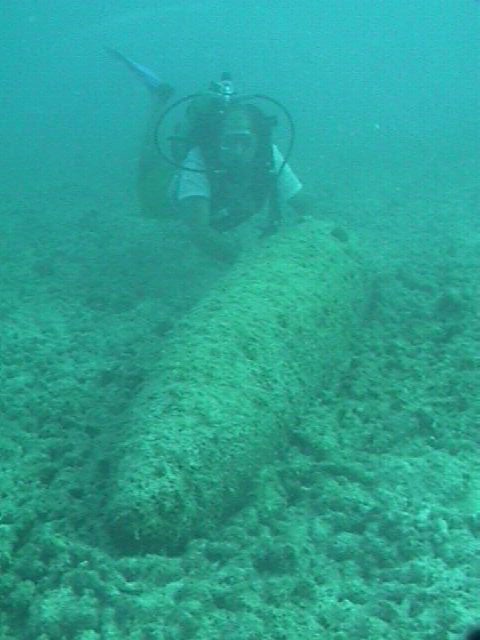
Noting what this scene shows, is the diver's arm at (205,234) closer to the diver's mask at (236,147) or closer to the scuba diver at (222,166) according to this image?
the scuba diver at (222,166)

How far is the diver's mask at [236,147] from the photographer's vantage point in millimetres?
5617

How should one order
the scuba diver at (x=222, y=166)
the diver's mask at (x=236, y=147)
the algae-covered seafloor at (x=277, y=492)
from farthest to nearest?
the scuba diver at (x=222, y=166) → the diver's mask at (x=236, y=147) → the algae-covered seafloor at (x=277, y=492)

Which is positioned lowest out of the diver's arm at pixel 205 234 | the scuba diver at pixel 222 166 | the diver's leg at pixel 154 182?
the diver's leg at pixel 154 182

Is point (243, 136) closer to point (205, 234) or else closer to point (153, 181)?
point (205, 234)

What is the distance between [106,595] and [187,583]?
0.32 meters

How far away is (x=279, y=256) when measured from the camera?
4629mm

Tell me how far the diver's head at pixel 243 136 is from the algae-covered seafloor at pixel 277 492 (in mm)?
1344

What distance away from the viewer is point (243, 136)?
5.62 m

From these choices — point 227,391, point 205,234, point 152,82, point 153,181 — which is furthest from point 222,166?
point 152,82

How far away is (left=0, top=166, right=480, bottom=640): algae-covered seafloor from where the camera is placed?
7.51 feet

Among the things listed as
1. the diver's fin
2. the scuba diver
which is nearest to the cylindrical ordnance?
the scuba diver

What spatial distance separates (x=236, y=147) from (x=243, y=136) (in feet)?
0.40

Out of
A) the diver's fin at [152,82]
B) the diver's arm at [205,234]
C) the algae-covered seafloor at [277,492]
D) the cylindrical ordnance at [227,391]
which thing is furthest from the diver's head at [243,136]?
the diver's fin at [152,82]

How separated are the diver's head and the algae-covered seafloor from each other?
1.34m
